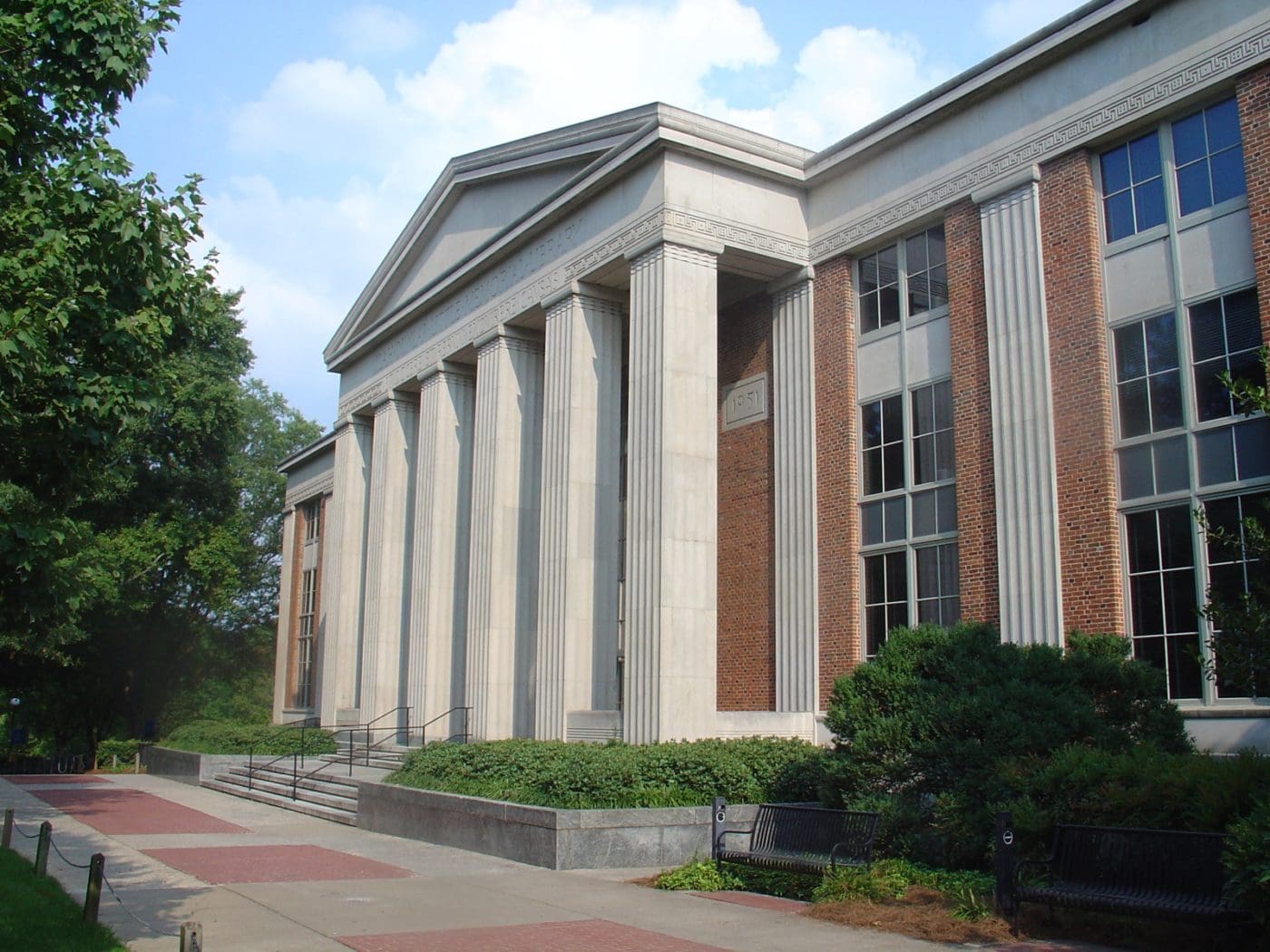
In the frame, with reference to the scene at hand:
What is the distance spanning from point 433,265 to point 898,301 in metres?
15.0

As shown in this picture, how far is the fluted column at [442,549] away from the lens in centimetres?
3017

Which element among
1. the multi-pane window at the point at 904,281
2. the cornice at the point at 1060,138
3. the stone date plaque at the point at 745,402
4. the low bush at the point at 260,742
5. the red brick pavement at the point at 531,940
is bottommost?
the red brick pavement at the point at 531,940

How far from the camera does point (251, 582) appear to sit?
56.8 meters

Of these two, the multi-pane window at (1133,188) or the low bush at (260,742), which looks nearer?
the multi-pane window at (1133,188)

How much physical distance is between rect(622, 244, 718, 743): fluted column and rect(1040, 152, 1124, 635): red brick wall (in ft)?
20.3

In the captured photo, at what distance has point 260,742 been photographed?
102 ft

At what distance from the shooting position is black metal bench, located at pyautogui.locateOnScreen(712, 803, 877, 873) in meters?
12.0

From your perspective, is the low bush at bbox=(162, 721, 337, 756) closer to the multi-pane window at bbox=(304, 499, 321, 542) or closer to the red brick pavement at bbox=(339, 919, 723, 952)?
the multi-pane window at bbox=(304, 499, 321, 542)

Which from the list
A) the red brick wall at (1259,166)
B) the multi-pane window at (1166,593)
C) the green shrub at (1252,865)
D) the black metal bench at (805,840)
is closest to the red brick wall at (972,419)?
the multi-pane window at (1166,593)

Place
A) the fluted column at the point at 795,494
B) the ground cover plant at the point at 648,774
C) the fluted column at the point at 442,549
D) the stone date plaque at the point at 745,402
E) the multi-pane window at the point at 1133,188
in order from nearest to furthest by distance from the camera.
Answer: the ground cover plant at the point at 648,774 → the multi-pane window at the point at 1133,188 → the fluted column at the point at 795,494 → the stone date plaque at the point at 745,402 → the fluted column at the point at 442,549

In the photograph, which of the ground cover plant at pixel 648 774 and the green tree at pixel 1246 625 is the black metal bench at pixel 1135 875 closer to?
the green tree at pixel 1246 625

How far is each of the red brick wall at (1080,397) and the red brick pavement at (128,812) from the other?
1378 centimetres

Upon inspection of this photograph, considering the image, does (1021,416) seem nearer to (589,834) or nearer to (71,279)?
(589,834)

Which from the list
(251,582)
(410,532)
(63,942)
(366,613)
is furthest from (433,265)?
(251,582)
